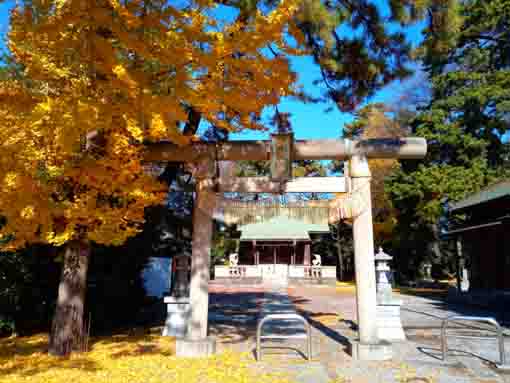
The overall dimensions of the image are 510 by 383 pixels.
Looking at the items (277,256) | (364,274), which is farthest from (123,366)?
(277,256)

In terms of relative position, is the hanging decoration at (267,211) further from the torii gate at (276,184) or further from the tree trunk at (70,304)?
the tree trunk at (70,304)

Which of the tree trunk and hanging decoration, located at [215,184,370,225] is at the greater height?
hanging decoration, located at [215,184,370,225]

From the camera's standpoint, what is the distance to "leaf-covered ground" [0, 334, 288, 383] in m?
5.35

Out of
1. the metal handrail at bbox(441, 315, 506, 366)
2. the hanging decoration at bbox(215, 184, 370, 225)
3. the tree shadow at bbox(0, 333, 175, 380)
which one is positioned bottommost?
the tree shadow at bbox(0, 333, 175, 380)

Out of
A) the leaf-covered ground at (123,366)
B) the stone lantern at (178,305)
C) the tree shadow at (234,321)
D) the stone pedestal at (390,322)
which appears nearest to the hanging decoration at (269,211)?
the tree shadow at (234,321)

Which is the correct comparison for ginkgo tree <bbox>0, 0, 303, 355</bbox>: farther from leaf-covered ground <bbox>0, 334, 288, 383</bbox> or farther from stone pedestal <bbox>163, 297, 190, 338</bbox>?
stone pedestal <bbox>163, 297, 190, 338</bbox>

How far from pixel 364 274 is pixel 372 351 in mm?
1320

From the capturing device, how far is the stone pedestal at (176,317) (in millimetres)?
8516

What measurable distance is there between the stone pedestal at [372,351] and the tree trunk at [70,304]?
5.02 metres

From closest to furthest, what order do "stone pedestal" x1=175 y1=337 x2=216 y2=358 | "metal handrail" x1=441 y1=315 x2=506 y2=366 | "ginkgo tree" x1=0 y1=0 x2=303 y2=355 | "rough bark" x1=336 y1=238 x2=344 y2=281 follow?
"ginkgo tree" x1=0 y1=0 x2=303 y2=355 < "metal handrail" x1=441 y1=315 x2=506 y2=366 < "stone pedestal" x1=175 y1=337 x2=216 y2=358 < "rough bark" x1=336 y1=238 x2=344 y2=281

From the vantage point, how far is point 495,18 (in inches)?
824

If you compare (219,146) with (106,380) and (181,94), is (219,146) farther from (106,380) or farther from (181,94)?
(106,380)

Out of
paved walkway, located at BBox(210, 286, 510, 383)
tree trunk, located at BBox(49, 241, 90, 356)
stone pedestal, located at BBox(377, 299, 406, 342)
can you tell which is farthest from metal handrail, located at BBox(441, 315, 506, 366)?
tree trunk, located at BBox(49, 241, 90, 356)

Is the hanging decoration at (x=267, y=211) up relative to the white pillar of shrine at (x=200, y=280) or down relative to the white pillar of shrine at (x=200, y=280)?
up
